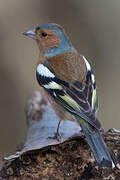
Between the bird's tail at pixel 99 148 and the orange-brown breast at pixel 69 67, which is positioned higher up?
the orange-brown breast at pixel 69 67

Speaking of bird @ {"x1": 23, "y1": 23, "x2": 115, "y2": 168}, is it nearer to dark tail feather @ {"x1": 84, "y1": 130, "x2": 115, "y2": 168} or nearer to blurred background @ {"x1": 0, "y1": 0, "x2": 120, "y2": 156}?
dark tail feather @ {"x1": 84, "y1": 130, "x2": 115, "y2": 168}

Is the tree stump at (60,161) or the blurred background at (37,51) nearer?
the tree stump at (60,161)

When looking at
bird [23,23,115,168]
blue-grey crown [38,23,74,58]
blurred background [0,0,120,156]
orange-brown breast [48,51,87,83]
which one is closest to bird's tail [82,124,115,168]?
bird [23,23,115,168]

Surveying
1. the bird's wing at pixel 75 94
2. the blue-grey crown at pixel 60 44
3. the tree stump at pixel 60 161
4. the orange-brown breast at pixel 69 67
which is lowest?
the tree stump at pixel 60 161

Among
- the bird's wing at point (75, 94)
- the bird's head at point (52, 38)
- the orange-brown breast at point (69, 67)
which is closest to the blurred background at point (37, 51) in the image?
the bird's head at point (52, 38)

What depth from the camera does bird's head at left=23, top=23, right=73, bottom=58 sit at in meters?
6.06

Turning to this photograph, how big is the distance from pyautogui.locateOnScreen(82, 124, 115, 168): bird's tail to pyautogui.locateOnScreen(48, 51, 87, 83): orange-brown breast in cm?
80

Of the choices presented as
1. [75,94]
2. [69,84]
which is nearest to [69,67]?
[69,84]

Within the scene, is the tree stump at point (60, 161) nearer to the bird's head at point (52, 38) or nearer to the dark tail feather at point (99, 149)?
the dark tail feather at point (99, 149)

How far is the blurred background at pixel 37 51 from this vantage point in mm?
9875

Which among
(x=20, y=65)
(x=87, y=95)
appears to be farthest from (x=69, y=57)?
(x=20, y=65)

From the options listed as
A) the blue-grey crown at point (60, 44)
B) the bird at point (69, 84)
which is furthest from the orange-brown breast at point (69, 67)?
the blue-grey crown at point (60, 44)

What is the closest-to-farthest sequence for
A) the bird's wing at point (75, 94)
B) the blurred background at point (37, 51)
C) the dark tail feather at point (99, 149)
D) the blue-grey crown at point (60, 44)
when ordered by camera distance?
the dark tail feather at point (99, 149) → the bird's wing at point (75, 94) → the blue-grey crown at point (60, 44) → the blurred background at point (37, 51)

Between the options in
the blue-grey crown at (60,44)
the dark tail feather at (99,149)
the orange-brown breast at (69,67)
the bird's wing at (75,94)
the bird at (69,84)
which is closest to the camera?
the dark tail feather at (99,149)
